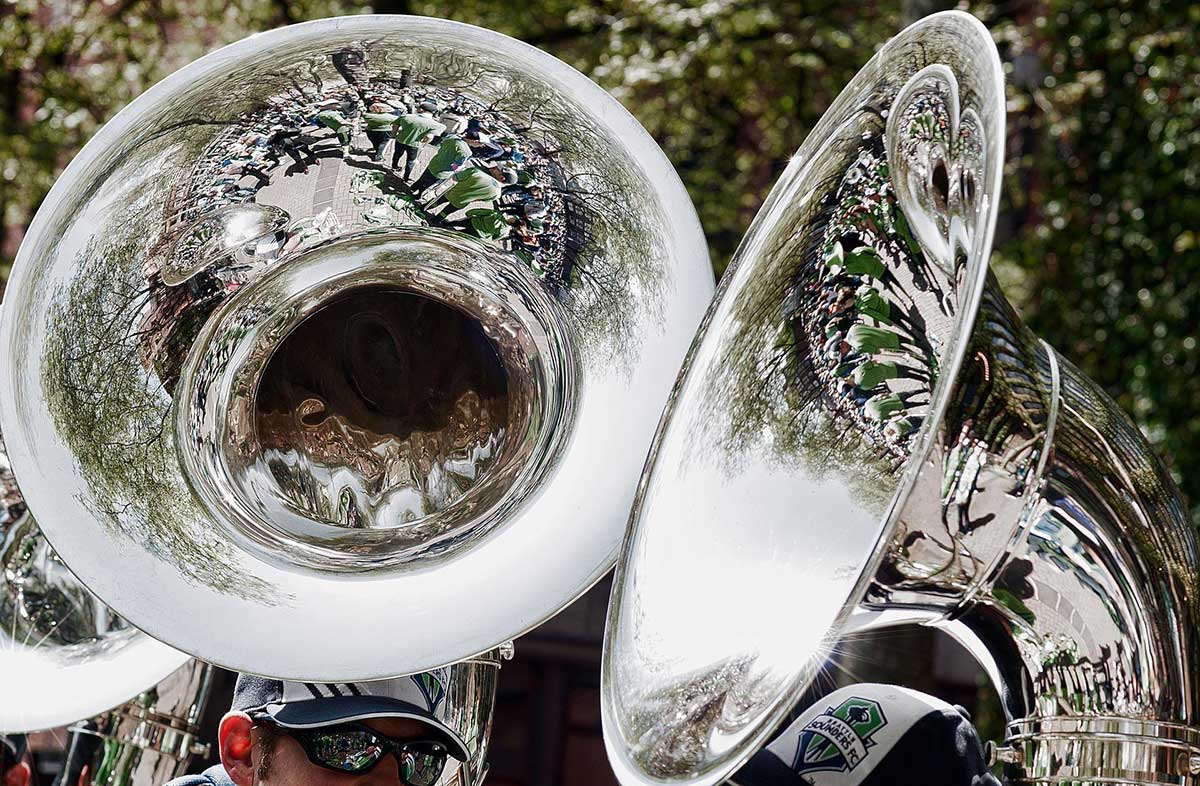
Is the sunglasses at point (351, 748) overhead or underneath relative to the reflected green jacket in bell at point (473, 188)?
underneath

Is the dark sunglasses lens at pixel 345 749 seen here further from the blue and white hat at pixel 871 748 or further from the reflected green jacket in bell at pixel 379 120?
the reflected green jacket in bell at pixel 379 120

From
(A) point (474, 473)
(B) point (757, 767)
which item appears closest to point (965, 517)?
(B) point (757, 767)

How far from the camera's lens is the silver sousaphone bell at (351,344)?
167 cm

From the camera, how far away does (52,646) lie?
2502 mm

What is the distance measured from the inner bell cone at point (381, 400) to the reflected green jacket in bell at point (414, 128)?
238mm

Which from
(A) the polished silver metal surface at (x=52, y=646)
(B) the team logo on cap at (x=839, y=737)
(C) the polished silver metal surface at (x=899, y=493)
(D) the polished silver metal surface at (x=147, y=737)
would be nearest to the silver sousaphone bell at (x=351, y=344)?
(C) the polished silver metal surface at (x=899, y=493)

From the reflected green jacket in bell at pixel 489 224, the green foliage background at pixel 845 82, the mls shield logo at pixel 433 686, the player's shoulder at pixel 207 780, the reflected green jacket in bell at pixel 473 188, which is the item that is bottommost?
the player's shoulder at pixel 207 780

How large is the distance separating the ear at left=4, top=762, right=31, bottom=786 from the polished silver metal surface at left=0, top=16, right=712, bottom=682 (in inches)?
42.2

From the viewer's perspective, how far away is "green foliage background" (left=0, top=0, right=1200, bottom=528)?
4738 millimetres

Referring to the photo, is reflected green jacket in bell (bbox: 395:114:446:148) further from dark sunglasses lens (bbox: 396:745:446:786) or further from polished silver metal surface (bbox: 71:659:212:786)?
polished silver metal surface (bbox: 71:659:212:786)

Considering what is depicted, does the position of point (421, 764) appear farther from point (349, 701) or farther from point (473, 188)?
point (473, 188)

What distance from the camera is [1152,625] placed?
49.8 inches

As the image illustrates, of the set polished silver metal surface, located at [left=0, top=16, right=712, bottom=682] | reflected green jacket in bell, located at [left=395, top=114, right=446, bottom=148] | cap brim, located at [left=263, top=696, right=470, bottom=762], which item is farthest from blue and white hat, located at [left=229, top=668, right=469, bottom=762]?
reflected green jacket in bell, located at [left=395, top=114, right=446, bottom=148]

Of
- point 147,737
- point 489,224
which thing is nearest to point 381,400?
point 489,224
